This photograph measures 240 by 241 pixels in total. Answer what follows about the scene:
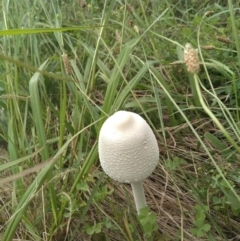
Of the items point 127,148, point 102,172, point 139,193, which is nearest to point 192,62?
point 127,148

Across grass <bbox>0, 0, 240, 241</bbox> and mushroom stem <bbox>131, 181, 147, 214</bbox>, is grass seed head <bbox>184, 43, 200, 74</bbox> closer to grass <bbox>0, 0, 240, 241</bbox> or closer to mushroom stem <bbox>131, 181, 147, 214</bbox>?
grass <bbox>0, 0, 240, 241</bbox>

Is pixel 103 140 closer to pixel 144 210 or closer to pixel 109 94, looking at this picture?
pixel 144 210

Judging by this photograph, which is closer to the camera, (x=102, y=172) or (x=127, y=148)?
(x=127, y=148)

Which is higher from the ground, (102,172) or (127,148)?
(127,148)

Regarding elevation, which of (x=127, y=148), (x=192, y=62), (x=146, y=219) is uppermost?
(x=192, y=62)

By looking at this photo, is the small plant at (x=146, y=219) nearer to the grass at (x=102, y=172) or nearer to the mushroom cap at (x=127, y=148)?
the grass at (x=102, y=172)

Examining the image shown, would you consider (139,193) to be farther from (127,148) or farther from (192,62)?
(192,62)

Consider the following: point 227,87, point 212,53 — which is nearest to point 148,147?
point 227,87

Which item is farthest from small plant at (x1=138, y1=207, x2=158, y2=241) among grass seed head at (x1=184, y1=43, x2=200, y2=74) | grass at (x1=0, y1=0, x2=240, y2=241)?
grass seed head at (x1=184, y1=43, x2=200, y2=74)

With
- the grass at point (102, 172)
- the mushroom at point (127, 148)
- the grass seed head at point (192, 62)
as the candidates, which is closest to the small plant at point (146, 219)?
the grass at point (102, 172)
